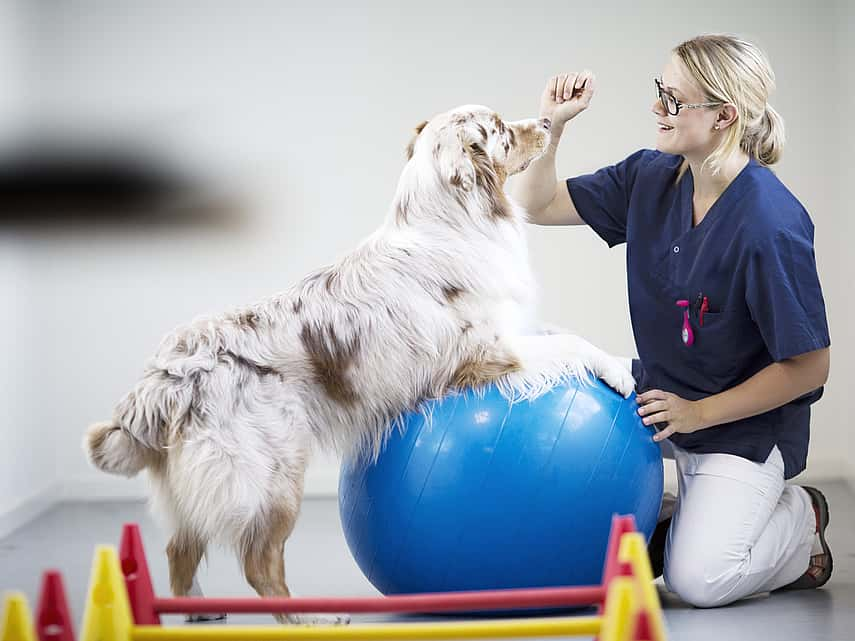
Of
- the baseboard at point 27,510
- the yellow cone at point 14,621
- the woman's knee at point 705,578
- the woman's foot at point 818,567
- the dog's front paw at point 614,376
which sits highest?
the yellow cone at point 14,621

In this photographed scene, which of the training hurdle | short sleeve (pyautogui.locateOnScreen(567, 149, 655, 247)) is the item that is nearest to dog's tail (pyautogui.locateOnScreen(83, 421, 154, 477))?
the training hurdle

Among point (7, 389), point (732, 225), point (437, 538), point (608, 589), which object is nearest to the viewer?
point (608, 589)

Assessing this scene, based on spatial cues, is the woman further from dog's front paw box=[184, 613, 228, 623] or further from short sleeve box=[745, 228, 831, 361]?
dog's front paw box=[184, 613, 228, 623]

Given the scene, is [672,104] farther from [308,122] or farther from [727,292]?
[308,122]

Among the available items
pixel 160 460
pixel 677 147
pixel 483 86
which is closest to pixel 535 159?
pixel 677 147

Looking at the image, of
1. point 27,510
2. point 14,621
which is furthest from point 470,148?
point 27,510

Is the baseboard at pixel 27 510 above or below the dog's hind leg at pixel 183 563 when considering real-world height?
below

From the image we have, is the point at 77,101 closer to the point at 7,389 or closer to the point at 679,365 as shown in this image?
the point at 7,389

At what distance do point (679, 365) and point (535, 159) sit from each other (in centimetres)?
67

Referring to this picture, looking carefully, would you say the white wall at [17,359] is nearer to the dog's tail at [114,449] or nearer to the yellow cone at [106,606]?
the dog's tail at [114,449]

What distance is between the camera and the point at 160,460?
8.21 feet

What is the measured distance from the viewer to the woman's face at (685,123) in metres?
2.75

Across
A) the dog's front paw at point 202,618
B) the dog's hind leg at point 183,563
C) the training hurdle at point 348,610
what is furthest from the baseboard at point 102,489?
the training hurdle at point 348,610

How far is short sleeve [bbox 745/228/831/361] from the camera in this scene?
8.48 ft
